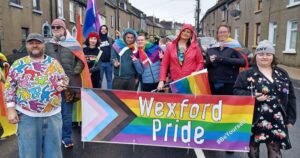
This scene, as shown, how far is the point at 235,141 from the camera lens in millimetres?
4008

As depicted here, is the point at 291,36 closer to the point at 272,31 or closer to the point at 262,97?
the point at 272,31

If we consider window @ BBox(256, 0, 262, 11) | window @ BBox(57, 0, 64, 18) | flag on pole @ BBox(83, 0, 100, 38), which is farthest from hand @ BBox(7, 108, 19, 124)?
window @ BBox(256, 0, 262, 11)

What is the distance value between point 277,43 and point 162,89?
18032 mm

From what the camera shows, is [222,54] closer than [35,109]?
No

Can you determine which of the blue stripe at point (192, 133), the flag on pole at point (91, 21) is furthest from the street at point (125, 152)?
the flag on pole at point (91, 21)

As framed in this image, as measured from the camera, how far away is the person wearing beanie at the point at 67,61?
4.51 m

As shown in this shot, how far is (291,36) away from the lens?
18953 millimetres

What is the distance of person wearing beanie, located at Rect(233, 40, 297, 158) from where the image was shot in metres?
3.43

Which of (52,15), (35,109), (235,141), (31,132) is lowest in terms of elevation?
(235,141)

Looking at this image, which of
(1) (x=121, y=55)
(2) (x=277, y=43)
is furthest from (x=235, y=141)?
(2) (x=277, y=43)

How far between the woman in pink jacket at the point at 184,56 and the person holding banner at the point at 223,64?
8.0 inches

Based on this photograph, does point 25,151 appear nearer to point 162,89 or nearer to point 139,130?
point 139,130

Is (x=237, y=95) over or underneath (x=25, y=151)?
over

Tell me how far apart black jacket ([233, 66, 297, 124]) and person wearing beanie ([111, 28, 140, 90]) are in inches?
90.5
